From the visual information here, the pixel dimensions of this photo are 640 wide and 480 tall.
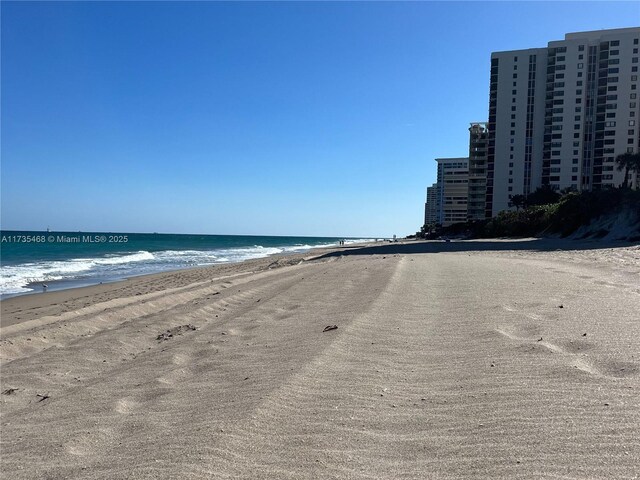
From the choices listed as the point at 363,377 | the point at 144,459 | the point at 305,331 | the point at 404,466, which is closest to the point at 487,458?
the point at 404,466

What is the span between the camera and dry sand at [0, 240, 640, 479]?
9.27 ft

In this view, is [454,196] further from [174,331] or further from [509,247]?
[174,331]

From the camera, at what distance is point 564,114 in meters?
91.6

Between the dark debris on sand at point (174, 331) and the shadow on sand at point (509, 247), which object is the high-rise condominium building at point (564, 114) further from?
the dark debris on sand at point (174, 331)

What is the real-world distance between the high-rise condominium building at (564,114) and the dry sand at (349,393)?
94.9 m

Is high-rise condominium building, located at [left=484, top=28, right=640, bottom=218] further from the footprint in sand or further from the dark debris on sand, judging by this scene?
the footprint in sand

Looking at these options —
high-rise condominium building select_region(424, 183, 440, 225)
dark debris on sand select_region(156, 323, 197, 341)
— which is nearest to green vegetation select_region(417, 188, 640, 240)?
dark debris on sand select_region(156, 323, 197, 341)

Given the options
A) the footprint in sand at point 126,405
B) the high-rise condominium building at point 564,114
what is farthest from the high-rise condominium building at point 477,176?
the footprint in sand at point 126,405

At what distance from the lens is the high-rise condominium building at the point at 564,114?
292 ft

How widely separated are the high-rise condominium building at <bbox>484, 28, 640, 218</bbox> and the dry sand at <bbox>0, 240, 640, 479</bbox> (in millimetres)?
94888

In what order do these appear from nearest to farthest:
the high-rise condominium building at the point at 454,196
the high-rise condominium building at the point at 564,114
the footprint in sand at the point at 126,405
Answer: the footprint in sand at the point at 126,405
the high-rise condominium building at the point at 564,114
the high-rise condominium building at the point at 454,196

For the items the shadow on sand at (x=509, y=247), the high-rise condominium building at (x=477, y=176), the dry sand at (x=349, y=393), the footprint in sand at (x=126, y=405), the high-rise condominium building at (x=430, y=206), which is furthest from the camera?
the high-rise condominium building at (x=430, y=206)

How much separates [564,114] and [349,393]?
10380 cm

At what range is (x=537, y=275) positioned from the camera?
409 inches
